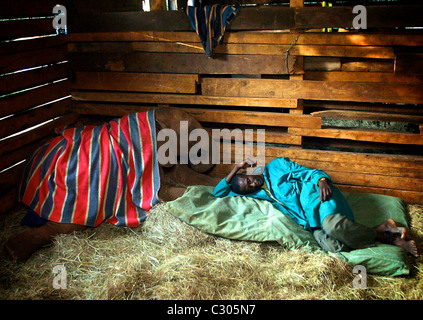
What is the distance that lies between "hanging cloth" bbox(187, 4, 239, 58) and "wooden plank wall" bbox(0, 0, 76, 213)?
1.81 meters

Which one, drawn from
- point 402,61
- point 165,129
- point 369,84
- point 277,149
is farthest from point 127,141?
point 402,61

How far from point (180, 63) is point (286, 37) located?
1287 mm

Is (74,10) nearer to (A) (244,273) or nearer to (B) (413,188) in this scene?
(A) (244,273)

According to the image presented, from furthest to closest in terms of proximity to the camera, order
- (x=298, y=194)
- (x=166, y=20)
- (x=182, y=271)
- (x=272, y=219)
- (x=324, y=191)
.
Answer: (x=166, y=20)
(x=298, y=194)
(x=272, y=219)
(x=324, y=191)
(x=182, y=271)

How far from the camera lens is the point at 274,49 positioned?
4574 mm

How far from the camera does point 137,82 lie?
16.7 ft

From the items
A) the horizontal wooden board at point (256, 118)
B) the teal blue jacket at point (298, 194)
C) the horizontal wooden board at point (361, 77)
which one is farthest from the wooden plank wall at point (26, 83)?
the horizontal wooden board at point (361, 77)

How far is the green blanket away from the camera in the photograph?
11.3 ft

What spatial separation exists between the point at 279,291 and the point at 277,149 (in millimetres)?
2079

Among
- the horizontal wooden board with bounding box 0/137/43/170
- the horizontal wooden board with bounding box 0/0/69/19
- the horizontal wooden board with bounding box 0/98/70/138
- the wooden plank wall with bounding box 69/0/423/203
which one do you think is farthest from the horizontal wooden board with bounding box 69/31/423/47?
the horizontal wooden board with bounding box 0/137/43/170

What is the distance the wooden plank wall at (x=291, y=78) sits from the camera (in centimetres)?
436

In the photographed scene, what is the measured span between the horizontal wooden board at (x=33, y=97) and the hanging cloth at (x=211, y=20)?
194 centimetres

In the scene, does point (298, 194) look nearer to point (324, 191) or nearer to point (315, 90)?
point (324, 191)

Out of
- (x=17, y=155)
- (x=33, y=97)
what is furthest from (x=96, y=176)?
(x=33, y=97)
